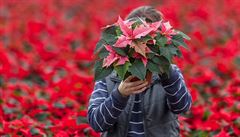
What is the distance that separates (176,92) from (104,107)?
375mm

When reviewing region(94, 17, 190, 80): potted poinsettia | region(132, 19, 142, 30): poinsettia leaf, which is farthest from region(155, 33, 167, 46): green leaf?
region(132, 19, 142, 30): poinsettia leaf

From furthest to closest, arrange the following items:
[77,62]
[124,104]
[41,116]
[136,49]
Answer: [77,62]
[41,116]
[124,104]
[136,49]

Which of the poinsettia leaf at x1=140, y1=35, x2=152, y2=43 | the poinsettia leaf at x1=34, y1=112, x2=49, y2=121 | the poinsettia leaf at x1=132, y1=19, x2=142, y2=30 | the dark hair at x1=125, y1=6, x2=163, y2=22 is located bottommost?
the poinsettia leaf at x1=34, y1=112, x2=49, y2=121

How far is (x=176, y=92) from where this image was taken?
313cm

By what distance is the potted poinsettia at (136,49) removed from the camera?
9.22 feet

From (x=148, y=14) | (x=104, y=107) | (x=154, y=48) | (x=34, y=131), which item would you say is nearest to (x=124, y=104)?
(x=104, y=107)

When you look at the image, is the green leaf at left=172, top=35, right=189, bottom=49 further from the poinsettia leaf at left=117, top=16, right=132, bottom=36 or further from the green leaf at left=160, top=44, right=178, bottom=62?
the poinsettia leaf at left=117, top=16, right=132, bottom=36

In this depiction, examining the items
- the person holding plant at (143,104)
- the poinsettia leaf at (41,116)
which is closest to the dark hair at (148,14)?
the person holding plant at (143,104)

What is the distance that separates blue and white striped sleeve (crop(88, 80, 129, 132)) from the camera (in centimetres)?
301

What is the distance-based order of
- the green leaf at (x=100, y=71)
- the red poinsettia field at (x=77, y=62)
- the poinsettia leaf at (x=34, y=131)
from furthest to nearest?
1. the red poinsettia field at (x=77, y=62)
2. the poinsettia leaf at (x=34, y=131)
3. the green leaf at (x=100, y=71)

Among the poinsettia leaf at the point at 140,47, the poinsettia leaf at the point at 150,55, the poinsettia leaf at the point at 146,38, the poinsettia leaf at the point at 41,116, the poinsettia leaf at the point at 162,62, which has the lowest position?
the poinsettia leaf at the point at 162,62

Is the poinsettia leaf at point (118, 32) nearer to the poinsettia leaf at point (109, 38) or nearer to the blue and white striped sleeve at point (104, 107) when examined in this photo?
the poinsettia leaf at point (109, 38)

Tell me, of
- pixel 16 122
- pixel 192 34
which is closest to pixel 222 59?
pixel 192 34

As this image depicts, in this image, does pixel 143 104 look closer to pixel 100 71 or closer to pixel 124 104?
pixel 124 104
